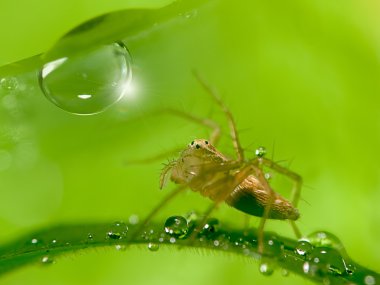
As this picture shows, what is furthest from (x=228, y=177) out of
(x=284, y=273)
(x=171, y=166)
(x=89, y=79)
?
(x=284, y=273)

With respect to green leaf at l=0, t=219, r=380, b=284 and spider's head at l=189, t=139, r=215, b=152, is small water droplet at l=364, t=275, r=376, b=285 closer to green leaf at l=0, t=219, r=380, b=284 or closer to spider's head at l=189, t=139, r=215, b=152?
green leaf at l=0, t=219, r=380, b=284

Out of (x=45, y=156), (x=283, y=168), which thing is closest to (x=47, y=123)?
(x=45, y=156)

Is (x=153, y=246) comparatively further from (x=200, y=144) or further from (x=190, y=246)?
(x=200, y=144)

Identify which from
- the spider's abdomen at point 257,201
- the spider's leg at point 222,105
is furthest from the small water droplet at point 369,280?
the spider's leg at point 222,105

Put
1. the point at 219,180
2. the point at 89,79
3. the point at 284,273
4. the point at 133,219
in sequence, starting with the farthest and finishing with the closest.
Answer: the point at 219,180 < the point at 89,79 < the point at 133,219 < the point at 284,273

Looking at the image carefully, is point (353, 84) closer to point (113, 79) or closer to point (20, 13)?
point (113, 79)

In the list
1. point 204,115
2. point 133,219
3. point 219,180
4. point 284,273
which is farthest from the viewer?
point 219,180
